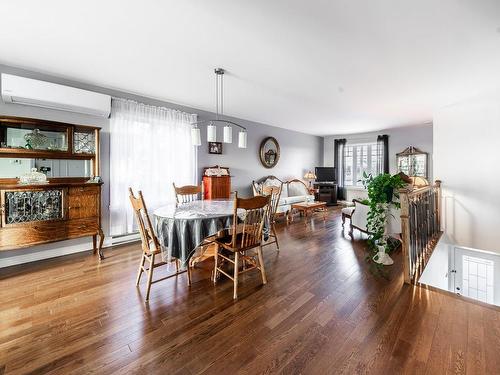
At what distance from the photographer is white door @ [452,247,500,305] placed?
4118 millimetres

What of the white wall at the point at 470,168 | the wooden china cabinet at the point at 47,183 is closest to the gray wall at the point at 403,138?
the white wall at the point at 470,168

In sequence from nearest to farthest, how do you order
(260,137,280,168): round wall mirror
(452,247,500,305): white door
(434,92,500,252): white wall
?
(434,92,500,252): white wall < (452,247,500,305): white door < (260,137,280,168): round wall mirror

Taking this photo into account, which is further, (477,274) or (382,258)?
(477,274)

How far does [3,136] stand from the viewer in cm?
281

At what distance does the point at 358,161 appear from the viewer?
7.61 meters

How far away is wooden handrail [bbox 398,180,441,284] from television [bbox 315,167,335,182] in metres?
3.69

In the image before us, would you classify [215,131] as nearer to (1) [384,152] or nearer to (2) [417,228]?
(2) [417,228]

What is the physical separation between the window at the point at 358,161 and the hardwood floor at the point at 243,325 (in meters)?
5.35

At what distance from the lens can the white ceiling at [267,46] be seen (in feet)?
5.85

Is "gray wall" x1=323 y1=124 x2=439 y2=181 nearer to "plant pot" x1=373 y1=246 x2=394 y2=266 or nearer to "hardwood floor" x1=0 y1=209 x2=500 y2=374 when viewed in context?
"plant pot" x1=373 y1=246 x2=394 y2=266

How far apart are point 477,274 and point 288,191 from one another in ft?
13.5

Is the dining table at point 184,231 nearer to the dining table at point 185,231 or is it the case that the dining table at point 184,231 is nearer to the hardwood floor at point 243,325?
the dining table at point 185,231

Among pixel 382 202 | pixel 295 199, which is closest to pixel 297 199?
pixel 295 199

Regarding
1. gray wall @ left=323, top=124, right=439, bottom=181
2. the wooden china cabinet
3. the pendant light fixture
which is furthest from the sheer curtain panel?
the wooden china cabinet
